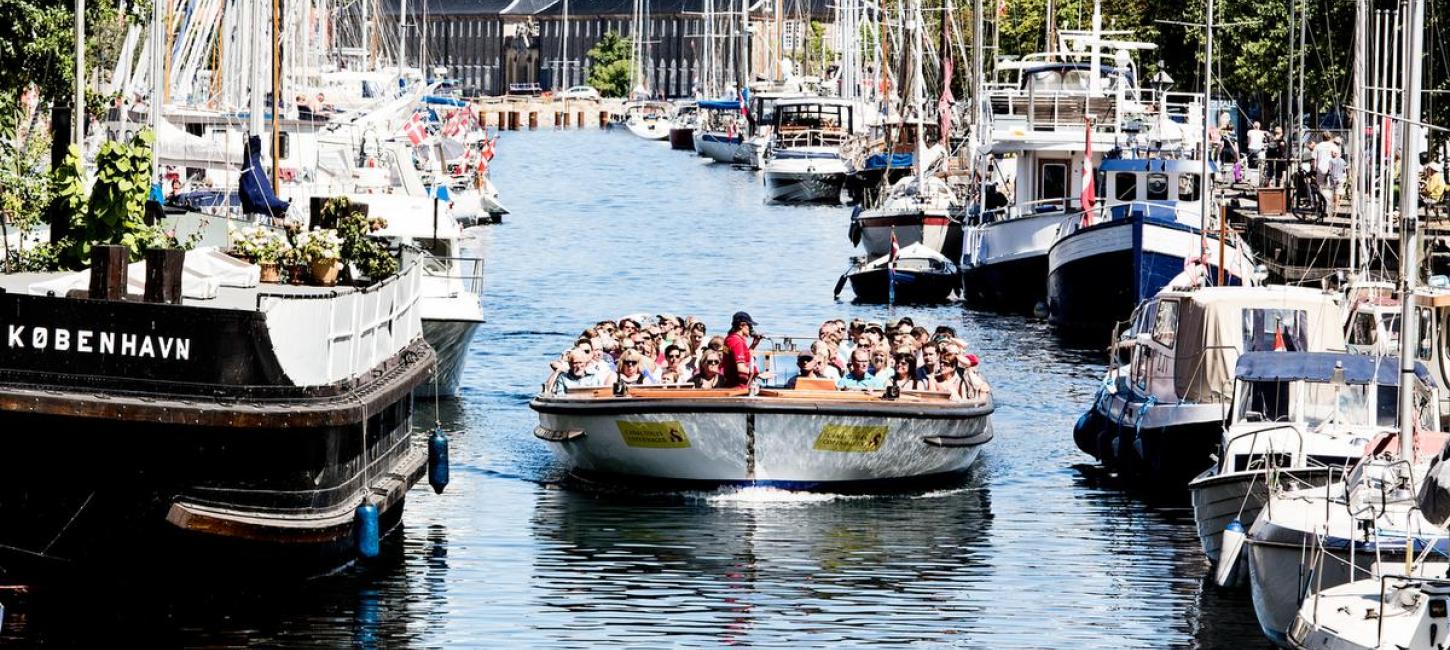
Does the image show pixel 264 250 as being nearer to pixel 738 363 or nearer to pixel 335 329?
pixel 335 329

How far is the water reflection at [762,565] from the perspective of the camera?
2077cm

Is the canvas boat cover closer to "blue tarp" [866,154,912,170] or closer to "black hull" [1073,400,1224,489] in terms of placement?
"black hull" [1073,400,1224,489]

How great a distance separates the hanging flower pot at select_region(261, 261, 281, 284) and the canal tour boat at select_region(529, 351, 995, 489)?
4622 mm

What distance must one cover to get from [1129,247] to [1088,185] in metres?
3.60

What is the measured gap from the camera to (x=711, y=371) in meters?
26.0

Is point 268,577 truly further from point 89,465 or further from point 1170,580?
point 1170,580

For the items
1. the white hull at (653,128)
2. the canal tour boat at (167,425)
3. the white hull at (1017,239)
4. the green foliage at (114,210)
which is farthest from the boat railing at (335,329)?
the white hull at (653,128)

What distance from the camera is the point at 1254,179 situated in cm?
6625

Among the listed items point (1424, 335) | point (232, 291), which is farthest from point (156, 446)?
point (1424, 335)

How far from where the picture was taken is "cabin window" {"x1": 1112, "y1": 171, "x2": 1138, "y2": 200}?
50.2 m

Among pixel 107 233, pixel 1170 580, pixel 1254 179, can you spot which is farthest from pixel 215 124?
pixel 1254 179

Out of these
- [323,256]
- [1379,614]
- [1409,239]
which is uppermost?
[1409,239]

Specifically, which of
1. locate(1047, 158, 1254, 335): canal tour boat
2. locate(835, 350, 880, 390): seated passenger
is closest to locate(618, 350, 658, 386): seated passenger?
locate(835, 350, 880, 390): seated passenger

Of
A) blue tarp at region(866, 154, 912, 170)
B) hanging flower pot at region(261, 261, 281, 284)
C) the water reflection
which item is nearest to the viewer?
the water reflection
